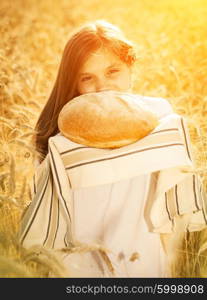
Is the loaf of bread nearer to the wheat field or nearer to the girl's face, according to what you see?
the girl's face

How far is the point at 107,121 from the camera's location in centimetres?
254

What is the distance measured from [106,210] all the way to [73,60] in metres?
0.76

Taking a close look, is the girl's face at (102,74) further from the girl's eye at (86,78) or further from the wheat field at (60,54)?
the wheat field at (60,54)

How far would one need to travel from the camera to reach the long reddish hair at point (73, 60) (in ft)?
8.80

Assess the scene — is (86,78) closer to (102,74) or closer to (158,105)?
(102,74)

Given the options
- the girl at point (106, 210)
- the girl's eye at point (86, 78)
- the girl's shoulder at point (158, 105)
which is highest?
the girl's eye at point (86, 78)

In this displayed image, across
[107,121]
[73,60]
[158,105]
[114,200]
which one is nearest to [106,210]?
[114,200]

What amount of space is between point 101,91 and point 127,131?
0.27m

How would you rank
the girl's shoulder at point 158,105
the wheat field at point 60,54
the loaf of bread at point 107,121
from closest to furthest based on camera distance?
1. the loaf of bread at point 107,121
2. the girl's shoulder at point 158,105
3. the wheat field at point 60,54

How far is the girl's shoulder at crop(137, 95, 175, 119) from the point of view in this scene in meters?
2.67

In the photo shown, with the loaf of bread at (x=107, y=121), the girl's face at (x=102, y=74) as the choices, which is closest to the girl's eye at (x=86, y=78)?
the girl's face at (x=102, y=74)

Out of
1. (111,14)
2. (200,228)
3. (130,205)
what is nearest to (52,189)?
(130,205)

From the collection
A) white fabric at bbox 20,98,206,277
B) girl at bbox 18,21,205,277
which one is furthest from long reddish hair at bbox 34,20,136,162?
white fabric at bbox 20,98,206,277

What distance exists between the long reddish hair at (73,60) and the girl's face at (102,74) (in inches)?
1.0
